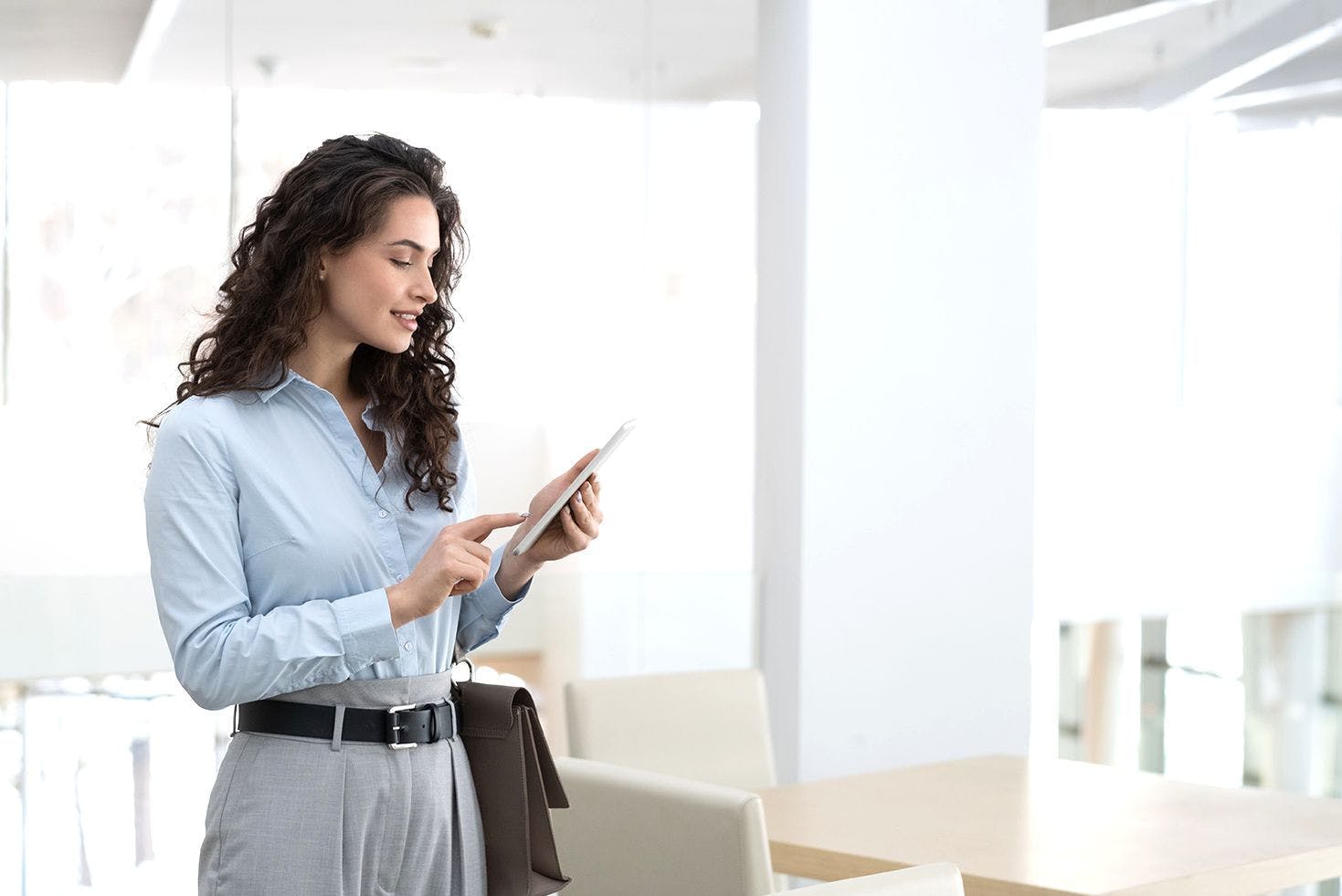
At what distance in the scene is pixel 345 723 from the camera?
64.8 inches

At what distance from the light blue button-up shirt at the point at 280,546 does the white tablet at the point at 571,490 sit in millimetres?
106

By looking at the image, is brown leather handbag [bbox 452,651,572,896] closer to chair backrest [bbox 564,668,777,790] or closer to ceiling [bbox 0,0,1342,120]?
chair backrest [bbox 564,668,777,790]

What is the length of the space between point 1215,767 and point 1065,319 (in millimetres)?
1603

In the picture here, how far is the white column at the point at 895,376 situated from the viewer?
3861mm

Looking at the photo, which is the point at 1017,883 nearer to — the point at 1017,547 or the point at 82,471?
the point at 1017,547

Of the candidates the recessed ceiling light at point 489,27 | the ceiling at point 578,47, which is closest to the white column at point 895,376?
the ceiling at point 578,47

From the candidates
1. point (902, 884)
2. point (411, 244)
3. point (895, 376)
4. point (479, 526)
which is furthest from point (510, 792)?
point (895, 376)

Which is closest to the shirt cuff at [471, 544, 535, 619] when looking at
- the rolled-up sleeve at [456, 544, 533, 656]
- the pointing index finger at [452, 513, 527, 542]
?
the rolled-up sleeve at [456, 544, 533, 656]

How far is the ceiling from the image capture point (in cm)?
360

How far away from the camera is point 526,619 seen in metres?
→ 3.85

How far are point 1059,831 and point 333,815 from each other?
4.36 ft

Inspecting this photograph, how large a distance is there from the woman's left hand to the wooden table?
794 millimetres

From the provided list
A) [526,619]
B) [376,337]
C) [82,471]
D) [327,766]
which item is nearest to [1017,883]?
[327,766]

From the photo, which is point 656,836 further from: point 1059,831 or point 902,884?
point 1059,831
